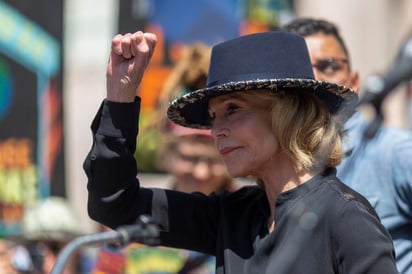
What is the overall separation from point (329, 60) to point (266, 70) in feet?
2.88

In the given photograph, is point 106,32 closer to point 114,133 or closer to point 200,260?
point 200,260

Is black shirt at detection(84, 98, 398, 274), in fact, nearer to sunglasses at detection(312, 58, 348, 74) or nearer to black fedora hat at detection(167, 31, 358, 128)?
black fedora hat at detection(167, 31, 358, 128)

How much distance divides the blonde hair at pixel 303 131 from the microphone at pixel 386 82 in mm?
272

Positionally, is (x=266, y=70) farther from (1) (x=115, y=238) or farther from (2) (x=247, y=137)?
(1) (x=115, y=238)

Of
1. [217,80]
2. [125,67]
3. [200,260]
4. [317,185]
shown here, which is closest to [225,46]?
[217,80]

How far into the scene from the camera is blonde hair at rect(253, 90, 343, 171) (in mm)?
3109

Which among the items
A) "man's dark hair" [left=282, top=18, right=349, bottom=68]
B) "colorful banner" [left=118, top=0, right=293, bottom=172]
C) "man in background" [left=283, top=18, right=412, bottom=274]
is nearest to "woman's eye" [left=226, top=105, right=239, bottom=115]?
"man in background" [left=283, top=18, right=412, bottom=274]

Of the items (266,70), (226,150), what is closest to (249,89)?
(266,70)

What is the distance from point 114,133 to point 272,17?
239 inches

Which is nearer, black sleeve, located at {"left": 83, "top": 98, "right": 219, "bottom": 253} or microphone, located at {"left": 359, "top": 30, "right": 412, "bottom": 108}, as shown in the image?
black sleeve, located at {"left": 83, "top": 98, "right": 219, "bottom": 253}

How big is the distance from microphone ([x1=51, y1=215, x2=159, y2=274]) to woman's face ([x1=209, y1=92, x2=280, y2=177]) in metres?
0.58

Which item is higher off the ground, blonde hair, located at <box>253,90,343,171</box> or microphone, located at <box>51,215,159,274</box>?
blonde hair, located at <box>253,90,343,171</box>

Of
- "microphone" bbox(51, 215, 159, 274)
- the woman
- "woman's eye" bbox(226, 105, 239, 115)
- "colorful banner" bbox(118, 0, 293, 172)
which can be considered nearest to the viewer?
"microphone" bbox(51, 215, 159, 274)

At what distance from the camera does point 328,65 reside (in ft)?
13.0
